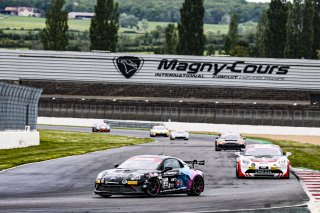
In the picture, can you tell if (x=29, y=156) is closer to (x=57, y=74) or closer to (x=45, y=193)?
(x=45, y=193)

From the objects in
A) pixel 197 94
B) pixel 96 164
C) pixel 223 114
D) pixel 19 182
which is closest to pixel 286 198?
pixel 19 182

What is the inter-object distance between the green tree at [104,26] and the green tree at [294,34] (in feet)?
81.5

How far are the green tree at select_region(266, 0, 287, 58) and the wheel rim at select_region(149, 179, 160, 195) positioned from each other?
10087 cm

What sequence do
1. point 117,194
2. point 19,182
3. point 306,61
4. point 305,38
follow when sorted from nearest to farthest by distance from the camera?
point 117,194, point 19,182, point 306,61, point 305,38

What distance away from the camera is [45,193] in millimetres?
24750

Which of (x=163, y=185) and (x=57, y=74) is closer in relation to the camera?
(x=163, y=185)

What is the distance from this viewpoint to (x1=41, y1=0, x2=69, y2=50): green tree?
428 feet

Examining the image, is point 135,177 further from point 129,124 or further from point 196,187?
point 129,124

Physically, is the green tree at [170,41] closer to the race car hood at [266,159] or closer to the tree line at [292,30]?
the tree line at [292,30]

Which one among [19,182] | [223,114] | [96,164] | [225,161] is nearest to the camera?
[19,182]

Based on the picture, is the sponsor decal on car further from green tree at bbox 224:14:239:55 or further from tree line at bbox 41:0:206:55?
green tree at bbox 224:14:239:55

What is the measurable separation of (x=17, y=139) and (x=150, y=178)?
30067 mm

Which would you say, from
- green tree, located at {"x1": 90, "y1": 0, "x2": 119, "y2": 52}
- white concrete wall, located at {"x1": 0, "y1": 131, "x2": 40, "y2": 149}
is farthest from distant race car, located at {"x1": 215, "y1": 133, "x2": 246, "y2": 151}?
green tree, located at {"x1": 90, "y1": 0, "x2": 119, "y2": 52}

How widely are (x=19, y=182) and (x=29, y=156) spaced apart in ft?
52.8
